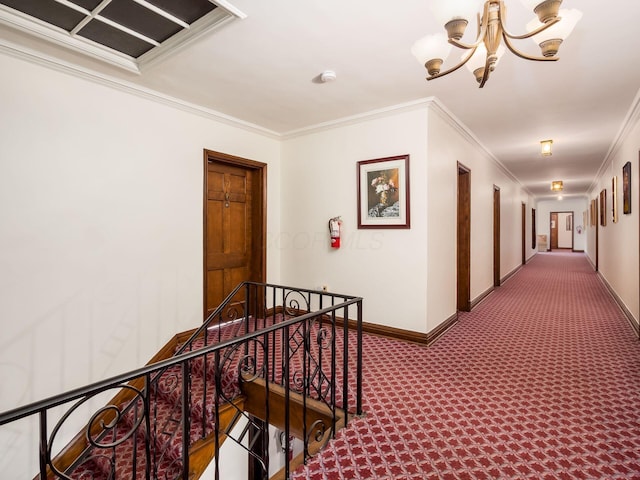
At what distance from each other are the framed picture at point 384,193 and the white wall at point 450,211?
276 mm

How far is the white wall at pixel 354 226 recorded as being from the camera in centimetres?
369

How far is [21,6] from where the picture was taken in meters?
2.22

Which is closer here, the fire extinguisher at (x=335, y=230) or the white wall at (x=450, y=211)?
the white wall at (x=450, y=211)

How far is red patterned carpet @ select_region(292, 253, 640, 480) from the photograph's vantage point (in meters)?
1.86

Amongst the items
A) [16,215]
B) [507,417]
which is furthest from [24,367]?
[507,417]

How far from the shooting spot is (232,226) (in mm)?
4457

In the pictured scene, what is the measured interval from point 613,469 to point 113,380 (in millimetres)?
2475

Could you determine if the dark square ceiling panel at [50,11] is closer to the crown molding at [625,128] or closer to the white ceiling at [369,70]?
the white ceiling at [369,70]

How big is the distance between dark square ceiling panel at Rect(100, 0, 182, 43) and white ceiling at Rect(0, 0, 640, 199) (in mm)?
171

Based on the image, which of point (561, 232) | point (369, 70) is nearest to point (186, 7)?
point (369, 70)

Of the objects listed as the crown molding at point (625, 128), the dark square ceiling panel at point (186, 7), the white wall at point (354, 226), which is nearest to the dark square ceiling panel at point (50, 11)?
the dark square ceiling panel at point (186, 7)

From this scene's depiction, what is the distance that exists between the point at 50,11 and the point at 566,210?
19745 millimetres

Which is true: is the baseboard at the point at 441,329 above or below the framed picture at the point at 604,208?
below

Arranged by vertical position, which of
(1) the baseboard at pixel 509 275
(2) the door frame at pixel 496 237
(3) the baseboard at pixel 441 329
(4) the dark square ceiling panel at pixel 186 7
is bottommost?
(3) the baseboard at pixel 441 329
